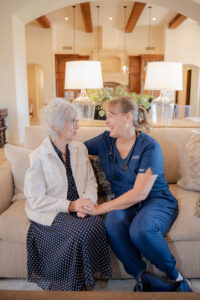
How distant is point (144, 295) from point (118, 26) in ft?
32.9

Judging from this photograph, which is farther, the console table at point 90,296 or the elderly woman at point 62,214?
the elderly woman at point 62,214

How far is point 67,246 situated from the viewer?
1.40 metres

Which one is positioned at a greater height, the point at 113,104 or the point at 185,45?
the point at 185,45

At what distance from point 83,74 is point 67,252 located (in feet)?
5.85

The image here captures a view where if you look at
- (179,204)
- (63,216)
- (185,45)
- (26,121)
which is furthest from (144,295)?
(185,45)

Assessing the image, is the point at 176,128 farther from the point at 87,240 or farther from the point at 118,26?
the point at 118,26

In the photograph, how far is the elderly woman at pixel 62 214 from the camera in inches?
55.8

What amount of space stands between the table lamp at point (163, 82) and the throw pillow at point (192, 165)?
0.69 metres

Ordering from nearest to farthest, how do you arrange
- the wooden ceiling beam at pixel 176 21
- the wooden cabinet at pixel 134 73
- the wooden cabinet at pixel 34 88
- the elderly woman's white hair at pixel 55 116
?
1. the elderly woman's white hair at pixel 55 116
2. the wooden ceiling beam at pixel 176 21
3. the wooden cabinet at pixel 134 73
4. the wooden cabinet at pixel 34 88

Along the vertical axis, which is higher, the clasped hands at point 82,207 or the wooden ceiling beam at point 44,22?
the wooden ceiling beam at point 44,22

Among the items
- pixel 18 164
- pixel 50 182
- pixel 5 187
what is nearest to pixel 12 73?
pixel 18 164

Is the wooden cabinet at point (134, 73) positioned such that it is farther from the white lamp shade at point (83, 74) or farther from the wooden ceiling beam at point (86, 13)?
the white lamp shade at point (83, 74)

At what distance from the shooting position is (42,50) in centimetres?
921

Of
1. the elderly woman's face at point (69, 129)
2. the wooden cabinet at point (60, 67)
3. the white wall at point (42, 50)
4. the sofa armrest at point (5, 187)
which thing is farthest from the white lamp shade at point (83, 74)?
the wooden cabinet at point (60, 67)
